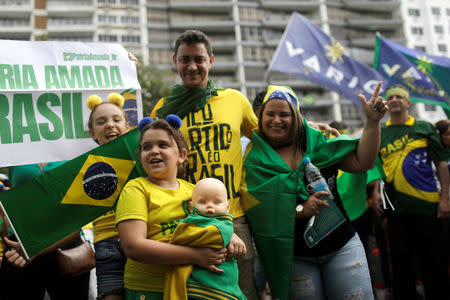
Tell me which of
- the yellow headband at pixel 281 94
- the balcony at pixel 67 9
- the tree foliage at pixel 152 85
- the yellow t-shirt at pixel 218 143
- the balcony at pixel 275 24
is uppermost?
the balcony at pixel 67 9

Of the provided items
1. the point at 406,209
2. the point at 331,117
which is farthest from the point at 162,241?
the point at 331,117

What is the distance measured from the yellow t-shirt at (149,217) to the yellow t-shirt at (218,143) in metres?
0.53

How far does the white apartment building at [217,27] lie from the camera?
130 feet

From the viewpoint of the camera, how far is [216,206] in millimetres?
2051

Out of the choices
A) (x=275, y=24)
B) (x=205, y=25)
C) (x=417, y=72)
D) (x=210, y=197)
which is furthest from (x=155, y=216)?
(x=275, y=24)

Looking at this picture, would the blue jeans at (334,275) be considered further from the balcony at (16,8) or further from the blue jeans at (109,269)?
the balcony at (16,8)

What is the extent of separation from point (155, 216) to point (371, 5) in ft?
167

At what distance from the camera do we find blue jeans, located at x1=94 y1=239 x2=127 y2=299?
7.74 feet

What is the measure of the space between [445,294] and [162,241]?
3362 mm

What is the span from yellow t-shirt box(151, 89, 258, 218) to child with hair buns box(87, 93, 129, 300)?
603 millimetres

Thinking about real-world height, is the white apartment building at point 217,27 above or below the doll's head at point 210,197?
above

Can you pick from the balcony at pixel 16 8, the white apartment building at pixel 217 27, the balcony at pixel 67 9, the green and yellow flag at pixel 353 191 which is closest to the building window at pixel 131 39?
the white apartment building at pixel 217 27

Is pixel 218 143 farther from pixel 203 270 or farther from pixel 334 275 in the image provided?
pixel 334 275

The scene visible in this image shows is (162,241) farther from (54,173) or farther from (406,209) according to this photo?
(406,209)
